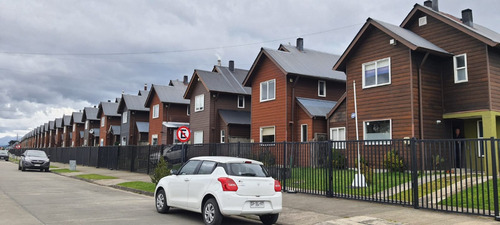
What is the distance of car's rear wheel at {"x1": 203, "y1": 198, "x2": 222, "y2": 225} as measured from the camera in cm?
884

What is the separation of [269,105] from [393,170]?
630 inches

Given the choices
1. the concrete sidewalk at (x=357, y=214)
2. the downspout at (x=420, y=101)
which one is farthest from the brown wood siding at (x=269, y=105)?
the concrete sidewalk at (x=357, y=214)

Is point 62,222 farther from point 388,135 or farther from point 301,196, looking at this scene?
point 388,135

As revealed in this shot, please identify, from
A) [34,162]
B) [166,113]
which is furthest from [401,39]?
[34,162]

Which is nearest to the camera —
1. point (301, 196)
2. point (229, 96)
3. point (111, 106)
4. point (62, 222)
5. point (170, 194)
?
point (62, 222)

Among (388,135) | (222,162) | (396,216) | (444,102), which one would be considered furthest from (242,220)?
(444,102)

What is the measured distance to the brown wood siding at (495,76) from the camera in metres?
17.3

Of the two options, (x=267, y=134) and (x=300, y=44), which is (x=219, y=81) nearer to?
(x=300, y=44)

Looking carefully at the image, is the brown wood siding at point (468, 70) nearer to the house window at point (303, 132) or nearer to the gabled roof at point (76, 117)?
the house window at point (303, 132)

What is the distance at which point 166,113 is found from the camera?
129 feet

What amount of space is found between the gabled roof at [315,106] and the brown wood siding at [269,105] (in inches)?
47.7

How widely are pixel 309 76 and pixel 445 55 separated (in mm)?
8928

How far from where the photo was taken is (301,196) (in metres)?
13.8

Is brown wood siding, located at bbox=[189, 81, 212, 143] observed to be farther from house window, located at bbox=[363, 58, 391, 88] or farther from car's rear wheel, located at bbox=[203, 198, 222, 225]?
car's rear wheel, located at bbox=[203, 198, 222, 225]
